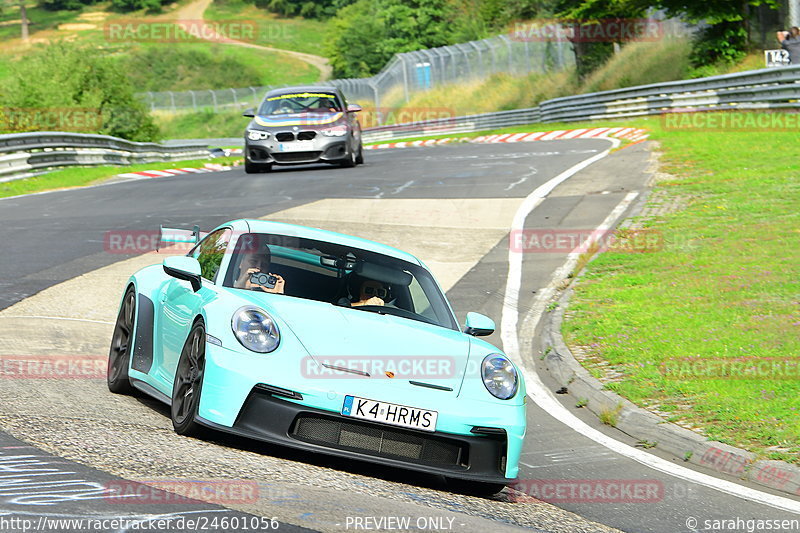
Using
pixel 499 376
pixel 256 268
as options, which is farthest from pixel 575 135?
pixel 499 376

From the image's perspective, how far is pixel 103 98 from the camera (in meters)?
49.5

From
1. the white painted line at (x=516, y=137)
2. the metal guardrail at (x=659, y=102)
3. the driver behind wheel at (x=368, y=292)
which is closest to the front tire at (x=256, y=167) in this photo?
the white painted line at (x=516, y=137)

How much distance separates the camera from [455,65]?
202 ft

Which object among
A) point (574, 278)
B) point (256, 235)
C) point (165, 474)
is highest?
point (256, 235)

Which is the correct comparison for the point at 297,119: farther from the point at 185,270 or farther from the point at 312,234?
the point at 185,270

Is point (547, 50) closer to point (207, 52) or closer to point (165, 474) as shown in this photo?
point (165, 474)

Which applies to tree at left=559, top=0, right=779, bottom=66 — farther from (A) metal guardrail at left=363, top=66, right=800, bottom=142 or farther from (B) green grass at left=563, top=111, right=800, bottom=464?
(B) green grass at left=563, top=111, right=800, bottom=464

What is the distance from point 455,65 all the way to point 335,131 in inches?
1492

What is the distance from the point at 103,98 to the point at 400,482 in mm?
46215

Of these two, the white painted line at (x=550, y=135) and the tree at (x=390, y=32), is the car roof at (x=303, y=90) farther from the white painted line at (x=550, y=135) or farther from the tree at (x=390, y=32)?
the tree at (x=390, y=32)

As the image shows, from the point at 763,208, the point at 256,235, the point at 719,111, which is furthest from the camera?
the point at 719,111

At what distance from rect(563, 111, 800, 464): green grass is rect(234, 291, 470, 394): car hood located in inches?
83.9

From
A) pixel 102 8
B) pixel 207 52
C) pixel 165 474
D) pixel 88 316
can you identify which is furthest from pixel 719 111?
pixel 102 8

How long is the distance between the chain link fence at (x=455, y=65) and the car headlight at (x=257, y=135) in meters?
33.8
